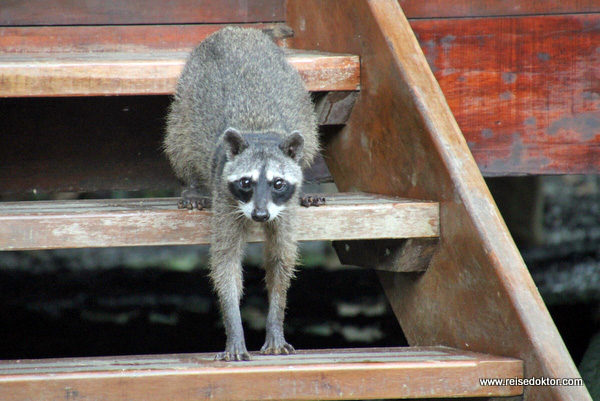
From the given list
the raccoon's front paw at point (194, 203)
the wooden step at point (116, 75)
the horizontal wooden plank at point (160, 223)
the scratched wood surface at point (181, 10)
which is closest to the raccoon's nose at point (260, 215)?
the horizontal wooden plank at point (160, 223)

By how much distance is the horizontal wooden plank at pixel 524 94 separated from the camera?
141 inches

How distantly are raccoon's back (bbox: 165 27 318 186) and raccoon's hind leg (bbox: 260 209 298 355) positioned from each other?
534 millimetres

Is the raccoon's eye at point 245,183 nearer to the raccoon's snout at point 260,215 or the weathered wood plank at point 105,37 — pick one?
the raccoon's snout at point 260,215

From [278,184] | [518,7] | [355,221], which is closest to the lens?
[355,221]

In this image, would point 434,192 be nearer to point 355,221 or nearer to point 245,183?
point 355,221

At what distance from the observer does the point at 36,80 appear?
2.97 metres

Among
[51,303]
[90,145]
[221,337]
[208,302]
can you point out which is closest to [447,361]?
[90,145]

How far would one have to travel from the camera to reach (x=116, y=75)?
10.1ft

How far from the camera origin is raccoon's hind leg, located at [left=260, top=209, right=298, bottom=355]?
2977 mm

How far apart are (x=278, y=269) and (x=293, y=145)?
0.51 metres

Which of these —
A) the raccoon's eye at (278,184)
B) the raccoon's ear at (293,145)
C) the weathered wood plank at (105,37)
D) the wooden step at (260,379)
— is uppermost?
the weathered wood plank at (105,37)

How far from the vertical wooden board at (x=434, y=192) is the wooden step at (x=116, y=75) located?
124 millimetres

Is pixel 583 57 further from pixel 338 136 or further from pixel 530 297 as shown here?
pixel 530 297

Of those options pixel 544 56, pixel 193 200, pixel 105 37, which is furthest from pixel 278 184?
pixel 105 37
